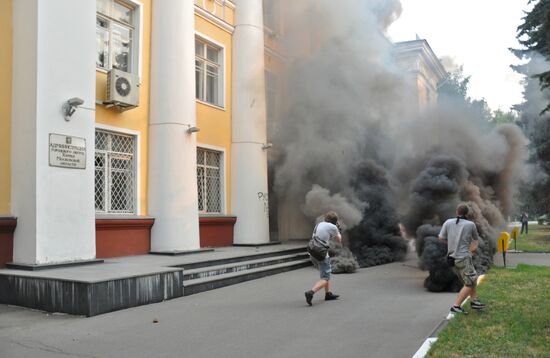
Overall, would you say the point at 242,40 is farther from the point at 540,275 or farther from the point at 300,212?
the point at 540,275

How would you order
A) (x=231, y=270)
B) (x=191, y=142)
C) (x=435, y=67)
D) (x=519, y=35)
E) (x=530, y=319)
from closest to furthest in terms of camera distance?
1. (x=530, y=319)
2. (x=231, y=270)
3. (x=191, y=142)
4. (x=519, y=35)
5. (x=435, y=67)

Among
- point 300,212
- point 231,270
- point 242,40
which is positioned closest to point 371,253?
point 300,212

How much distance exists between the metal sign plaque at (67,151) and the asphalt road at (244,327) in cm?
270

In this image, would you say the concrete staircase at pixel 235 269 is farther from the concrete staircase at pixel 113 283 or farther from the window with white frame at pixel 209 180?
the window with white frame at pixel 209 180

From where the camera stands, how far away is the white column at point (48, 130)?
899 centimetres

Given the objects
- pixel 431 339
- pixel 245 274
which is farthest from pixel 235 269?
pixel 431 339

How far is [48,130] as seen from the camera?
9.12 m

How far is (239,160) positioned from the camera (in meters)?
15.3

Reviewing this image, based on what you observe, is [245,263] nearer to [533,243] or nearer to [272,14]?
[272,14]

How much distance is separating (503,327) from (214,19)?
11.7 metres

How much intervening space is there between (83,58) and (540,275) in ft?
34.4

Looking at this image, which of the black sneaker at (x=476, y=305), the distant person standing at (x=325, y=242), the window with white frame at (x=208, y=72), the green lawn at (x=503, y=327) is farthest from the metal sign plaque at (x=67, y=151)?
the black sneaker at (x=476, y=305)

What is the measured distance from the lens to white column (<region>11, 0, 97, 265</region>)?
8.99 meters

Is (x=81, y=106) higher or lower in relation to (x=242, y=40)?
lower
